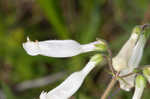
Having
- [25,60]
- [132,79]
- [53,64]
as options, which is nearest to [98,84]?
[53,64]

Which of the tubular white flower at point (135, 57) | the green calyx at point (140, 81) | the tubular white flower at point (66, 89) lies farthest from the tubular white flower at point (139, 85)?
the tubular white flower at point (66, 89)

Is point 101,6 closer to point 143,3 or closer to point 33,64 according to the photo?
point 143,3

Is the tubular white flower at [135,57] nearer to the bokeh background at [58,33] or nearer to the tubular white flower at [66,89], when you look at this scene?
the tubular white flower at [66,89]

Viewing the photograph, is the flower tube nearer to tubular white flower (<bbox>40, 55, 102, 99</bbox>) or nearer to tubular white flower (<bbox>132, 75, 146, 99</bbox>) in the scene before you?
tubular white flower (<bbox>132, 75, 146, 99</bbox>)

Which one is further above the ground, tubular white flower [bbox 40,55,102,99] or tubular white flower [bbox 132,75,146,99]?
tubular white flower [bbox 40,55,102,99]

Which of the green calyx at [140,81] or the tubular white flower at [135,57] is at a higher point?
the tubular white flower at [135,57]

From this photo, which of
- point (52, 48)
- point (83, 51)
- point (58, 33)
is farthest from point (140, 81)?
point (58, 33)

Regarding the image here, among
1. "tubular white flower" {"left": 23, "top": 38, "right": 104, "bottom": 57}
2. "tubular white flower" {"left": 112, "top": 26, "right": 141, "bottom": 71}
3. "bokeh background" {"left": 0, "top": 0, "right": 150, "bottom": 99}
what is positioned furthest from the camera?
"bokeh background" {"left": 0, "top": 0, "right": 150, "bottom": 99}

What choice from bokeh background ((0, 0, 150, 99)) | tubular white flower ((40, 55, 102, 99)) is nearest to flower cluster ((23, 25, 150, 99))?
tubular white flower ((40, 55, 102, 99))

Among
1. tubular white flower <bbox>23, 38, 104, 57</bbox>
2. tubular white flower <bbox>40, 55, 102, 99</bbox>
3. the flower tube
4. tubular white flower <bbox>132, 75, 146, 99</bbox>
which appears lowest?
tubular white flower <bbox>132, 75, 146, 99</bbox>
